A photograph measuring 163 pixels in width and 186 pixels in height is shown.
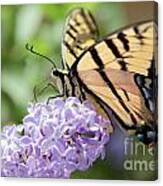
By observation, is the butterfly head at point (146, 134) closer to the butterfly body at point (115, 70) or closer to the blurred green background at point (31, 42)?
the butterfly body at point (115, 70)

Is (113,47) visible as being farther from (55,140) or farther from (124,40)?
(55,140)

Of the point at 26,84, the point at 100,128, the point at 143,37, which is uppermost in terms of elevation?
the point at 143,37

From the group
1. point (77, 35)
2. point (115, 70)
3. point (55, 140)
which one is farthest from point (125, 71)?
point (55, 140)

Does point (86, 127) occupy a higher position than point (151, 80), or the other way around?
point (151, 80)

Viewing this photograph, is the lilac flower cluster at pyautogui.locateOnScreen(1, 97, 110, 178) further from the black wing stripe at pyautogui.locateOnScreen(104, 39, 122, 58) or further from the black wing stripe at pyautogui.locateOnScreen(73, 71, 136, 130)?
the black wing stripe at pyautogui.locateOnScreen(104, 39, 122, 58)

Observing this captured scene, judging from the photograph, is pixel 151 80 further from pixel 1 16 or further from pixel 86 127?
pixel 1 16

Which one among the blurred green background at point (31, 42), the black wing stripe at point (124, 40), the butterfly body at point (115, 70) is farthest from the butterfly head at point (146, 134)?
the black wing stripe at point (124, 40)

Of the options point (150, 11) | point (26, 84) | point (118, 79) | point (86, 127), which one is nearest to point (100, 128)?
point (86, 127)

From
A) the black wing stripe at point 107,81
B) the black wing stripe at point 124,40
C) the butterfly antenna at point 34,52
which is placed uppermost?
the black wing stripe at point 124,40
